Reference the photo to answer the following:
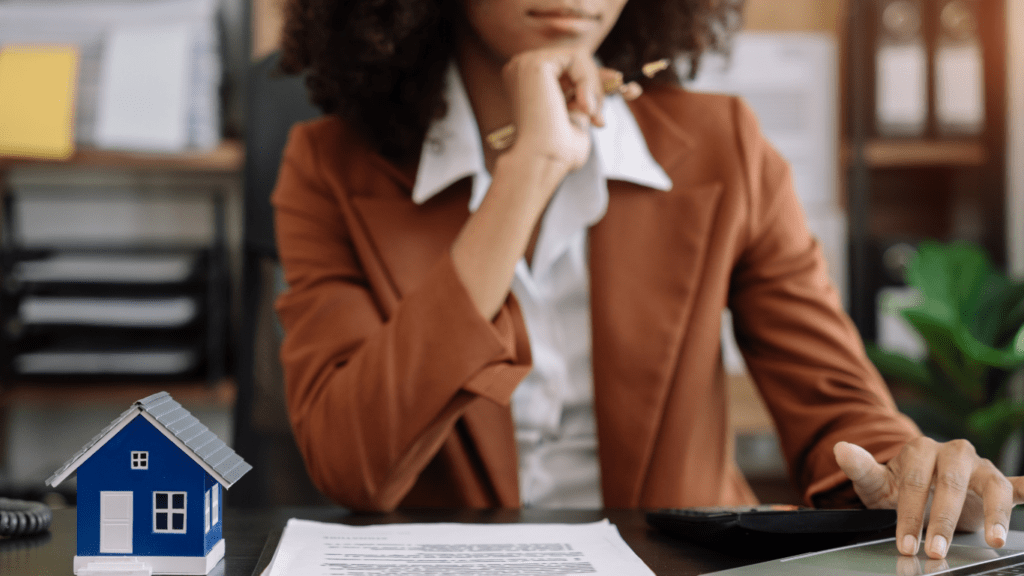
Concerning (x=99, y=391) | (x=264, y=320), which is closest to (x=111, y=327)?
(x=99, y=391)

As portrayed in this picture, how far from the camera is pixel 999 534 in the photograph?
20.0 inches

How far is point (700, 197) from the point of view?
0.89 metres

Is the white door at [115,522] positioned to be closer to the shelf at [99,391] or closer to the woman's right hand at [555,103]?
the woman's right hand at [555,103]

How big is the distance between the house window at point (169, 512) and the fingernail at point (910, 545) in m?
0.43

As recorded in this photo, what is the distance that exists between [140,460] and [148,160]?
1.37 m

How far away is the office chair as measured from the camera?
1.08 m

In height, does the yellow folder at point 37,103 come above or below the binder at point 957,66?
below

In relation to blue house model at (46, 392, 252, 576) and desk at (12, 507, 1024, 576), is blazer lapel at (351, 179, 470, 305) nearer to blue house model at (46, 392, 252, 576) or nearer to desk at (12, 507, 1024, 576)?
desk at (12, 507, 1024, 576)

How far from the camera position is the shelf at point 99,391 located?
164 cm

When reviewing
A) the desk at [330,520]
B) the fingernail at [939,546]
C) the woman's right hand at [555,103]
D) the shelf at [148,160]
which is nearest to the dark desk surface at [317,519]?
the desk at [330,520]

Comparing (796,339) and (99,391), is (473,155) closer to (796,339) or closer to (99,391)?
(796,339)

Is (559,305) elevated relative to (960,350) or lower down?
elevated

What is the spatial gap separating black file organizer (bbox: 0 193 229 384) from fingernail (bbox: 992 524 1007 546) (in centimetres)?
145

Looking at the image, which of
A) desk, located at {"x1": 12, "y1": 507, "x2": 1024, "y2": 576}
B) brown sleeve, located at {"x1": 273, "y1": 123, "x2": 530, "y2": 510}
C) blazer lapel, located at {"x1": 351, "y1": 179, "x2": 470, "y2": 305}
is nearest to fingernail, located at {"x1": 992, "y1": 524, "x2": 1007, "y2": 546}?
desk, located at {"x1": 12, "y1": 507, "x2": 1024, "y2": 576}
